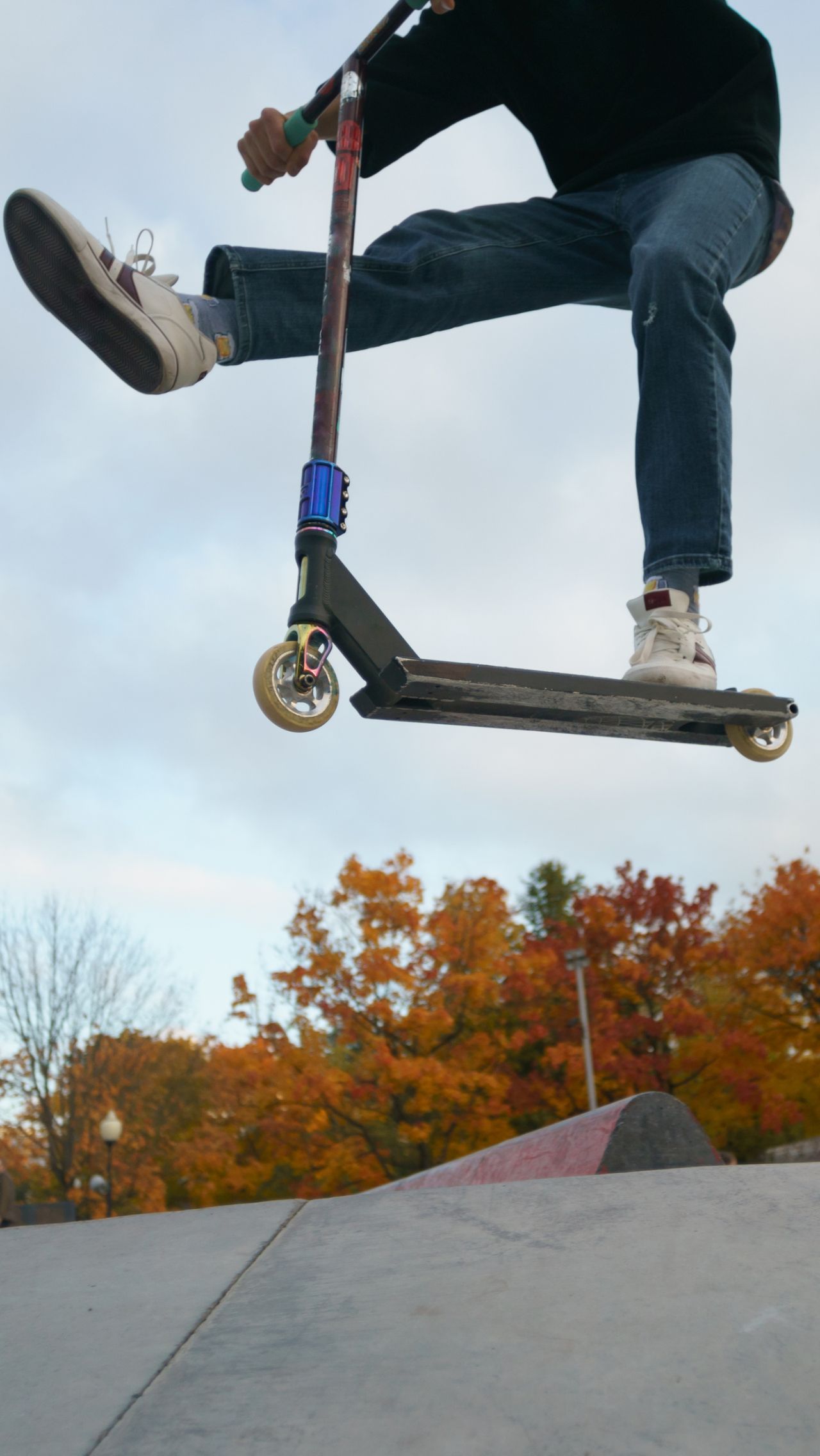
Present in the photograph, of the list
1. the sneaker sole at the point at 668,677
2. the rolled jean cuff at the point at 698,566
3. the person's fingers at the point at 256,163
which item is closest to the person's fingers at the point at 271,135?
the person's fingers at the point at 256,163

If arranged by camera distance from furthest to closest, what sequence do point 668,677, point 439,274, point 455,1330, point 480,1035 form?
point 480,1035
point 439,274
point 668,677
point 455,1330

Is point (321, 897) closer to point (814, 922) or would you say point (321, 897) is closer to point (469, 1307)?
point (814, 922)

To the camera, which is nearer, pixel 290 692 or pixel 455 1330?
pixel 455 1330

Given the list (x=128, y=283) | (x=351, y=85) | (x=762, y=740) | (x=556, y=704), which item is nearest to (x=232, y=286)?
(x=128, y=283)

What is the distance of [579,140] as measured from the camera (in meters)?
3.49

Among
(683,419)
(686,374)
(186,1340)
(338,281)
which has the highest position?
(338,281)

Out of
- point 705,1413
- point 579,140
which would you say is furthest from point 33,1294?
point 579,140

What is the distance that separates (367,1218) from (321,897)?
18810 millimetres

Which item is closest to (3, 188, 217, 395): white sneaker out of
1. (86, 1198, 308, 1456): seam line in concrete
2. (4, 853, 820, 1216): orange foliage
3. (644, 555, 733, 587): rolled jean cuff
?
(644, 555, 733, 587): rolled jean cuff

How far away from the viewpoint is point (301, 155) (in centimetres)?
354

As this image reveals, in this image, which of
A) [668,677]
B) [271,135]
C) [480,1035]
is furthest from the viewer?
[480,1035]

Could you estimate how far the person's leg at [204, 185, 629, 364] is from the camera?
10.5 ft

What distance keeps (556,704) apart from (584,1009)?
21065 mm

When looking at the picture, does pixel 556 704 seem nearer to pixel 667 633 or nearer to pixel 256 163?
pixel 667 633
